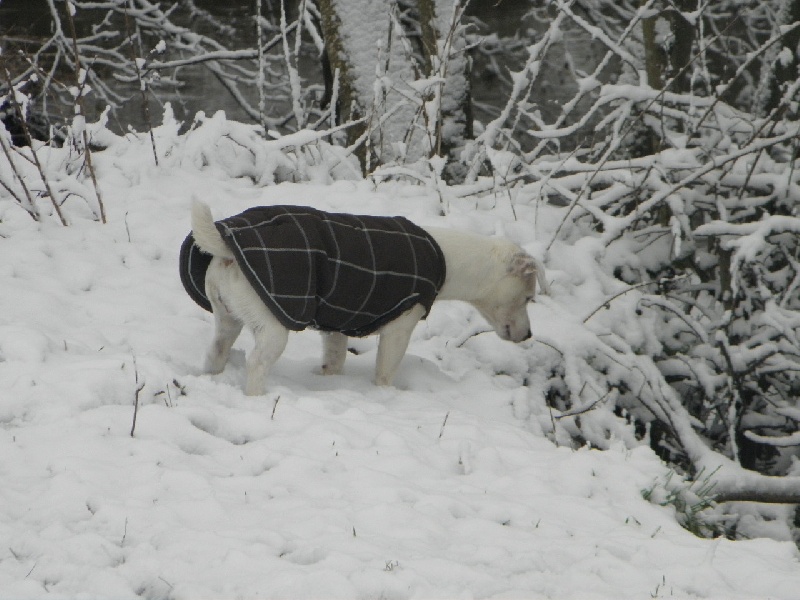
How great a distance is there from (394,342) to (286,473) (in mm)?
1651

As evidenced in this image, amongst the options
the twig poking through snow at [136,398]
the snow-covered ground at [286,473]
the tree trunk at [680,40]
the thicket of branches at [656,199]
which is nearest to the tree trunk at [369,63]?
the thicket of branches at [656,199]

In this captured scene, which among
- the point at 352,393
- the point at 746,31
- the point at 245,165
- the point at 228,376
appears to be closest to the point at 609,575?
the point at 352,393

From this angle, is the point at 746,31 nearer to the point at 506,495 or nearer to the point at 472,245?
the point at 472,245

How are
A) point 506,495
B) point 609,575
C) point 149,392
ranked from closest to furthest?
point 609,575
point 506,495
point 149,392

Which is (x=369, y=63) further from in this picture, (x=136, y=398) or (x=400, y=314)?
(x=136, y=398)

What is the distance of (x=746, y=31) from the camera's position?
1198 cm

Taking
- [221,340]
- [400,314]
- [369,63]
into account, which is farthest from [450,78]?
[221,340]

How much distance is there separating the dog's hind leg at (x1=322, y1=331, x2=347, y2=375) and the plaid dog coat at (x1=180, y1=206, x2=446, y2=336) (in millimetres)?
177

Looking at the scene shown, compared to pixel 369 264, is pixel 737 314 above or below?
below

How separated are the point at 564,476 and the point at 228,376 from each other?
1.81 m

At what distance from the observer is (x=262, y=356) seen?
467 cm

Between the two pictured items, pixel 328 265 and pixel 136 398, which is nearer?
pixel 136 398

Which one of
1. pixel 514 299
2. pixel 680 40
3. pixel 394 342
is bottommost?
pixel 394 342

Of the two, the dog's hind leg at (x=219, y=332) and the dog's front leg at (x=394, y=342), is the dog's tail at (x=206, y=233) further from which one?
the dog's front leg at (x=394, y=342)
